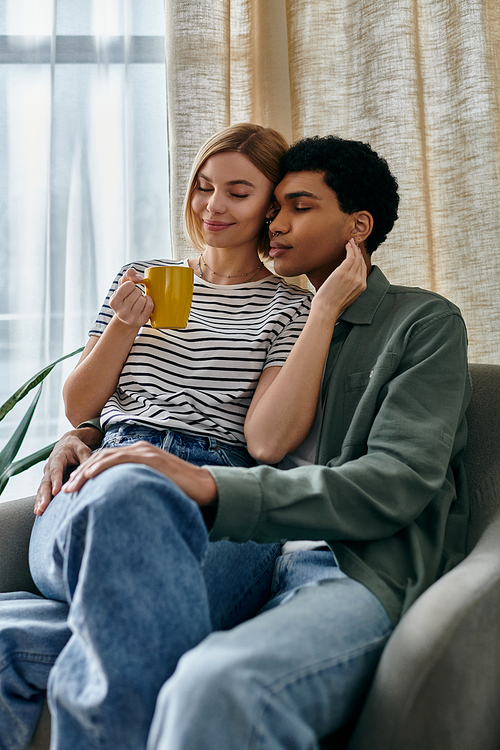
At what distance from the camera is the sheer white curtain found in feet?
5.49

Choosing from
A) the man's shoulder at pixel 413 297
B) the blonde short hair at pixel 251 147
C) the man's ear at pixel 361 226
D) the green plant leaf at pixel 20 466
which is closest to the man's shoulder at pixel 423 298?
the man's shoulder at pixel 413 297

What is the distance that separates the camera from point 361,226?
1199 mm

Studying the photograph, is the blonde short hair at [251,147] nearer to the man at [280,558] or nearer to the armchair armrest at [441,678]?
the man at [280,558]

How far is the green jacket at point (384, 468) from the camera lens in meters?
0.73

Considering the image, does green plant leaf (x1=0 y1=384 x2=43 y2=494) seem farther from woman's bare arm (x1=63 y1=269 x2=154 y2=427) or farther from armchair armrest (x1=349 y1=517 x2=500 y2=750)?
armchair armrest (x1=349 y1=517 x2=500 y2=750)

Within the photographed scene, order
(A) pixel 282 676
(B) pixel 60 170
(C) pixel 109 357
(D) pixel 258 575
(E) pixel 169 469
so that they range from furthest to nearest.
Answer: (B) pixel 60 170
(C) pixel 109 357
(D) pixel 258 575
(E) pixel 169 469
(A) pixel 282 676

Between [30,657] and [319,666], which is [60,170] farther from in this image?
[319,666]

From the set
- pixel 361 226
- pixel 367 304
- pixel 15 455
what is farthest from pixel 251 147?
pixel 15 455

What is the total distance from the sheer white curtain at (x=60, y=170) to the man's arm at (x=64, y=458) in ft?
1.77

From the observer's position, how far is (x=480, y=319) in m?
1.47

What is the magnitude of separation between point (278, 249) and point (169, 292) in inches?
9.8

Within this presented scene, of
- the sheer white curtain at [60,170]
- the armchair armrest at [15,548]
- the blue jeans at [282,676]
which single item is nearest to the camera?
the blue jeans at [282,676]

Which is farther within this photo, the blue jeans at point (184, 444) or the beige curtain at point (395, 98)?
the beige curtain at point (395, 98)

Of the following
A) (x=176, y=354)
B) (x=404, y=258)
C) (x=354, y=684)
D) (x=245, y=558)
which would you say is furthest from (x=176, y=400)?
(x=404, y=258)
